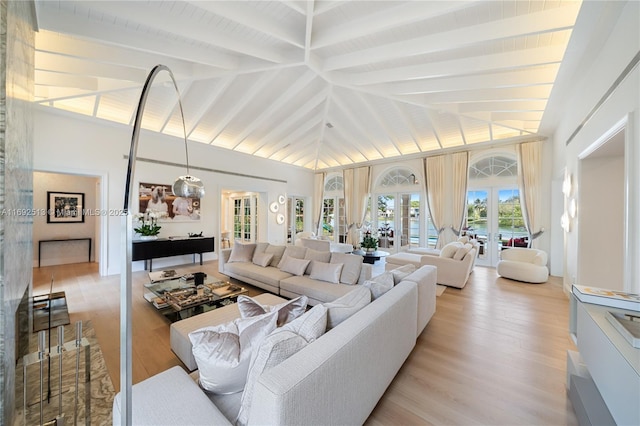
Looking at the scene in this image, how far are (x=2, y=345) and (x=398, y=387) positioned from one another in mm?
2459

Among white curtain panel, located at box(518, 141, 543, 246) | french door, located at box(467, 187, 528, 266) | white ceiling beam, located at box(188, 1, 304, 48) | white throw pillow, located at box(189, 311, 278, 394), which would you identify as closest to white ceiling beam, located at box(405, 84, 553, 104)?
white curtain panel, located at box(518, 141, 543, 246)

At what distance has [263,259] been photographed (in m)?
4.35

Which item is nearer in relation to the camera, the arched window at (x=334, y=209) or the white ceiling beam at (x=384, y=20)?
the white ceiling beam at (x=384, y=20)

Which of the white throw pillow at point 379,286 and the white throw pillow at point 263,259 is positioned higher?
the white throw pillow at point 379,286

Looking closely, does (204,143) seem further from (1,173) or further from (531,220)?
(531,220)

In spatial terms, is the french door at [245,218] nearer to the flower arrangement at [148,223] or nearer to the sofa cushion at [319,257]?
the flower arrangement at [148,223]

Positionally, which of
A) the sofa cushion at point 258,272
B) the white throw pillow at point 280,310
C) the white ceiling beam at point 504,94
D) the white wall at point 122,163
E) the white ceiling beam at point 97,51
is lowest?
the sofa cushion at point 258,272

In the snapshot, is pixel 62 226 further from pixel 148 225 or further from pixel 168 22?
pixel 168 22

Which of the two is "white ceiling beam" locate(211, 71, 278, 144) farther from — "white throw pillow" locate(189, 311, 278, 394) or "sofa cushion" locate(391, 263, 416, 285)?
"white throw pillow" locate(189, 311, 278, 394)

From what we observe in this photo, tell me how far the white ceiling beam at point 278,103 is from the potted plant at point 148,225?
2793mm

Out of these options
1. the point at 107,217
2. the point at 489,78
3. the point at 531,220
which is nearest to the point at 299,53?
the point at 489,78

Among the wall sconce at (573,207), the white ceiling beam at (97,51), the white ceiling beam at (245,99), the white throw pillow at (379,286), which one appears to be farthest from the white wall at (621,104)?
the white ceiling beam at (97,51)

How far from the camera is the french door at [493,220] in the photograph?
19.9 ft

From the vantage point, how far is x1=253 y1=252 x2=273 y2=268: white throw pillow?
432 centimetres
